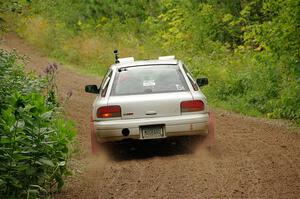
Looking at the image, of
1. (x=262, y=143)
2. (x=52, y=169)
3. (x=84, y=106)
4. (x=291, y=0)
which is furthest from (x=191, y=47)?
(x=52, y=169)

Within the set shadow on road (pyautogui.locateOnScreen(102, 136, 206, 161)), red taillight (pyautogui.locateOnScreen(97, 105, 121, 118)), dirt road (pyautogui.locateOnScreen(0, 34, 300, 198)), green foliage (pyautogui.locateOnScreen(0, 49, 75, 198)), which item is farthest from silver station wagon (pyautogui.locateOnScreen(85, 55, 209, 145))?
green foliage (pyautogui.locateOnScreen(0, 49, 75, 198))

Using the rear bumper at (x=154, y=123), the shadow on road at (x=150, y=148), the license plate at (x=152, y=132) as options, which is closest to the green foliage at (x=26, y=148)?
the rear bumper at (x=154, y=123)

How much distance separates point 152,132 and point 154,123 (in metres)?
0.15

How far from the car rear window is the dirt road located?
2.79ft

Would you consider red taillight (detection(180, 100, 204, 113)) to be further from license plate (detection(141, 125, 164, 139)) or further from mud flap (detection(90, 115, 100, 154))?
mud flap (detection(90, 115, 100, 154))

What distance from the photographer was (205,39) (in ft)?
79.2

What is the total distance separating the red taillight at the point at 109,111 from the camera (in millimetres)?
9844

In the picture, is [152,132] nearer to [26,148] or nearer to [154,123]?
[154,123]

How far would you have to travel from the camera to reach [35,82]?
9.89 m

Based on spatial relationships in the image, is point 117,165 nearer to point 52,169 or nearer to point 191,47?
point 52,169

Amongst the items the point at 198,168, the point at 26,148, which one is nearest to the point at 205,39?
the point at 198,168

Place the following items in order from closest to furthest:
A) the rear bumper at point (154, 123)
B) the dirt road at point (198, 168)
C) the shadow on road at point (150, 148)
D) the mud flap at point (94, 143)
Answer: the dirt road at point (198, 168) < the rear bumper at point (154, 123) < the mud flap at point (94, 143) < the shadow on road at point (150, 148)

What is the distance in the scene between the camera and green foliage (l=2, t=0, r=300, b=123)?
1438cm

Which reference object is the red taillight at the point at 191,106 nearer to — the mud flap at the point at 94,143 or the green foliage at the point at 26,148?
the mud flap at the point at 94,143
